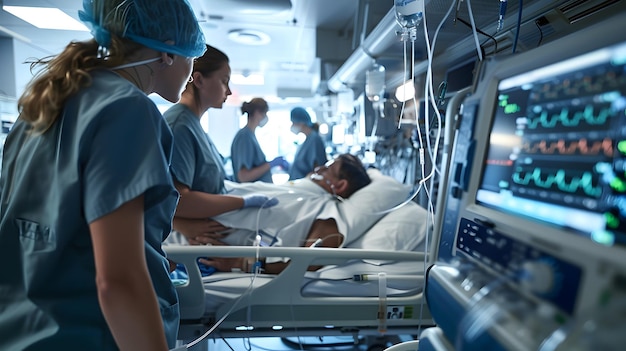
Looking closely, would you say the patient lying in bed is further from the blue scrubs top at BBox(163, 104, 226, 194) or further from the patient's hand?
the blue scrubs top at BBox(163, 104, 226, 194)

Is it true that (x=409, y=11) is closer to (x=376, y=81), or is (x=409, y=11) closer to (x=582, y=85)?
(x=582, y=85)

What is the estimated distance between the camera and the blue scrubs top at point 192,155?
4.47 feet

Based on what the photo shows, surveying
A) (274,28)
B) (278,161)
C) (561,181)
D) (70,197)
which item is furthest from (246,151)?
(561,181)

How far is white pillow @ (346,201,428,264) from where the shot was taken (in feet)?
5.10

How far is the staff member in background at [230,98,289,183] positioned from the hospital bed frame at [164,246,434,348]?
1.78m

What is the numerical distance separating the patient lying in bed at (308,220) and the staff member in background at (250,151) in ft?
3.80

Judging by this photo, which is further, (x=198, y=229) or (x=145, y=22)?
(x=198, y=229)

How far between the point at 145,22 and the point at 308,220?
1114mm

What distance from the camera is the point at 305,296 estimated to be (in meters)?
1.42

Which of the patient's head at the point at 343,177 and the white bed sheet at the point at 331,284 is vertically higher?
the patient's head at the point at 343,177

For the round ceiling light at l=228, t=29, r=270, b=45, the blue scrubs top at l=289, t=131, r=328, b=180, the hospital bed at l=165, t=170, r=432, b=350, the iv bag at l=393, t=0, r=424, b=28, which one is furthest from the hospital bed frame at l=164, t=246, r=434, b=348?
the round ceiling light at l=228, t=29, r=270, b=45

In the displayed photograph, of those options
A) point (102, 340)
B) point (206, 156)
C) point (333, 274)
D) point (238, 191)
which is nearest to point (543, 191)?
point (102, 340)

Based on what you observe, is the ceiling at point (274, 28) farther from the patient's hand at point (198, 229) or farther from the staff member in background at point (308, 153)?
the patient's hand at point (198, 229)

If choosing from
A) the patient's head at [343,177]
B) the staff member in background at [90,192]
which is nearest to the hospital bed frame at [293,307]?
the staff member in background at [90,192]
